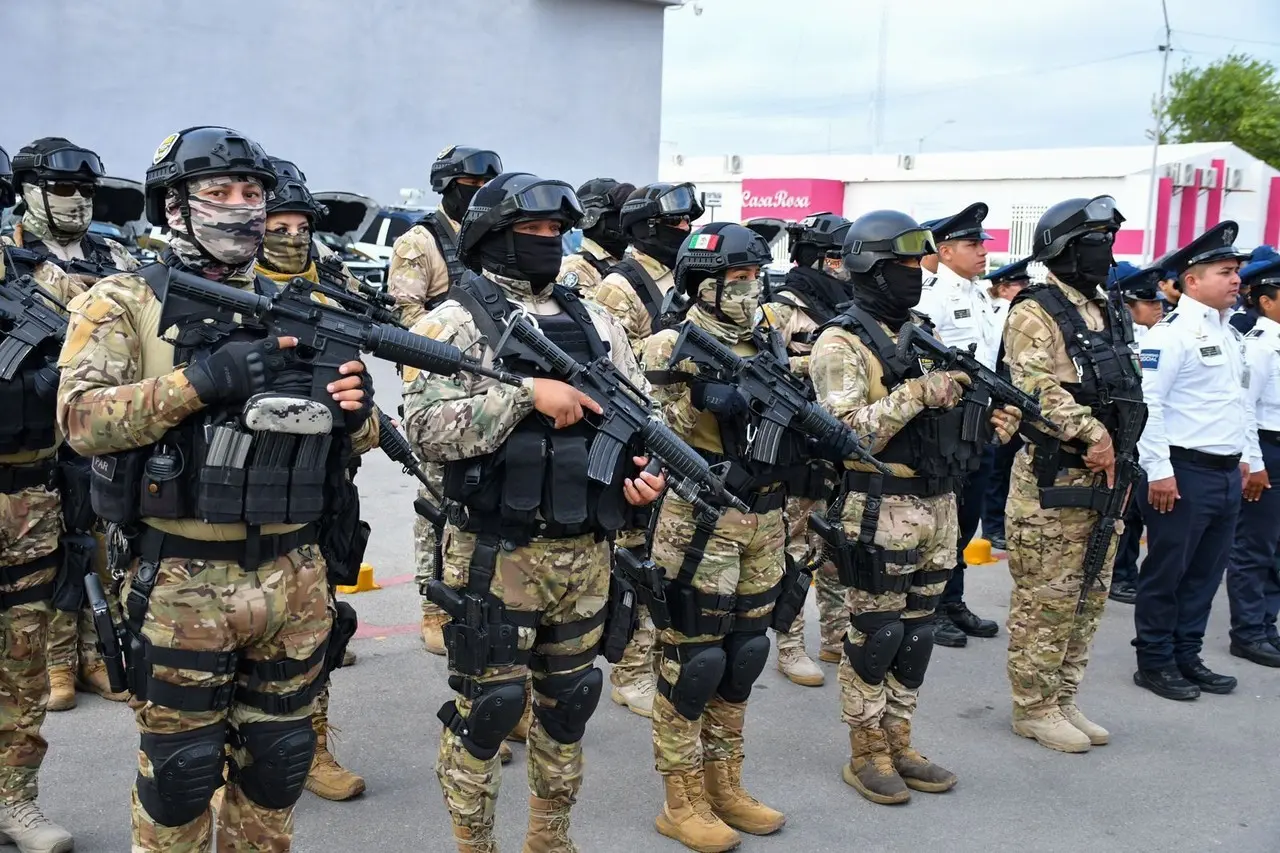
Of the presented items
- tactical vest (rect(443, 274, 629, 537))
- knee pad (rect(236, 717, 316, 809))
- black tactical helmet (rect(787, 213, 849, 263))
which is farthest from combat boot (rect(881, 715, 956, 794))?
black tactical helmet (rect(787, 213, 849, 263))

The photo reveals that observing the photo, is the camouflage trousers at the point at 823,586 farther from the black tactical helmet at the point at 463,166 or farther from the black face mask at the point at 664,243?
the black tactical helmet at the point at 463,166

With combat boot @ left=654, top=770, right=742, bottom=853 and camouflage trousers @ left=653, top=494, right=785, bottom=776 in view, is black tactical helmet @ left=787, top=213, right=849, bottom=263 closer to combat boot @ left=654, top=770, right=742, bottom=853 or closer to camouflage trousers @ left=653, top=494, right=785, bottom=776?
camouflage trousers @ left=653, top=494, right=785, bottom=776

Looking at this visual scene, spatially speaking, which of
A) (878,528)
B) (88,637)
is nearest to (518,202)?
(878,528)

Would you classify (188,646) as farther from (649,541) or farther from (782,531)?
(782,531)

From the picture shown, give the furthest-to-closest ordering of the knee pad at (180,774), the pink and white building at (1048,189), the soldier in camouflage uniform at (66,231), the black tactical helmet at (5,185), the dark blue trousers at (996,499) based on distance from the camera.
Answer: the pink and white building at (1048,189) < the dark blue trousers at (996,499) < the soldier in camouflage uniform at (66,231) < the black tactical helmet at (5,185) < the knee pad at (180,774)

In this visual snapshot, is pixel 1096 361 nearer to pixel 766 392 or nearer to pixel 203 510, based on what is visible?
pixel 766 392

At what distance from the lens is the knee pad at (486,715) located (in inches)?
139

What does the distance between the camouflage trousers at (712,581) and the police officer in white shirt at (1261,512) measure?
3.86 m

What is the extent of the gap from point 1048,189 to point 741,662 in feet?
74.8

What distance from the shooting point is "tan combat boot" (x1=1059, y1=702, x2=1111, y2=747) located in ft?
18.0

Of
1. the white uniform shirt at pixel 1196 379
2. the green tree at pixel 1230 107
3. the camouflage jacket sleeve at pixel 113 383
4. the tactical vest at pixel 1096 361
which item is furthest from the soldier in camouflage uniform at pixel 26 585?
the green tree at pixel 1230 107

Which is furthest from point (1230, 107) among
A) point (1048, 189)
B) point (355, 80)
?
point (355, 80)

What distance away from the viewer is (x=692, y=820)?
4.26 m

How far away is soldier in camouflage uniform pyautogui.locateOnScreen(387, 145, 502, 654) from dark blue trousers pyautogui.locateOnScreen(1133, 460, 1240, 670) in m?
3.87
